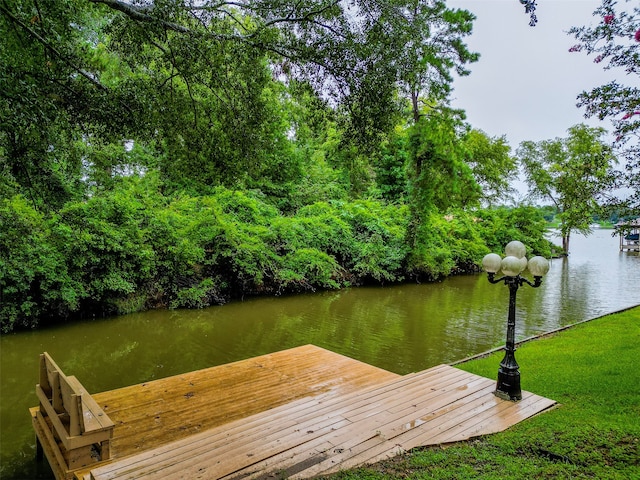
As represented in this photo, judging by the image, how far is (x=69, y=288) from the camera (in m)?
9.20

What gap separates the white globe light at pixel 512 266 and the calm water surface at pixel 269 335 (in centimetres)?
335

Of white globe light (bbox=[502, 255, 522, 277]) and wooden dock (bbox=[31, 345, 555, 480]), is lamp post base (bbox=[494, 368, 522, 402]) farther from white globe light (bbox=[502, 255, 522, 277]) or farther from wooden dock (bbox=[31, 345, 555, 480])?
white globe light (bbox=[502, 255, 522, 277])

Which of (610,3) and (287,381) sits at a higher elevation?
(610,3)

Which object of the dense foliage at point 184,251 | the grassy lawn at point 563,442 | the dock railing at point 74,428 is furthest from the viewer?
the dense foliage at point 184,251

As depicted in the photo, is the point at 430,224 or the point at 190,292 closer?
the point at 190,292

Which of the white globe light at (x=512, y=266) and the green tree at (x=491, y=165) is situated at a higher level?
the green tree at (x=491, y=165)

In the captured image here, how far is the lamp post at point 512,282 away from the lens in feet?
13.6

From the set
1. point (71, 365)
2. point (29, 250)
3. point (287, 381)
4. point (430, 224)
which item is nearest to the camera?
point (287, 381)

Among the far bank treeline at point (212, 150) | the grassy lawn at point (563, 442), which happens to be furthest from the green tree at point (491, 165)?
the grassy lawn at point (563, 442)

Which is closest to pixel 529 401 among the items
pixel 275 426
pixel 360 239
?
pixel 275 426

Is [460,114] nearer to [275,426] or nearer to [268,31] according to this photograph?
[268,31]

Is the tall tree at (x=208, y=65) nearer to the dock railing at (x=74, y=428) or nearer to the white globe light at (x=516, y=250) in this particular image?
the white globe light at (x=516, y=250)

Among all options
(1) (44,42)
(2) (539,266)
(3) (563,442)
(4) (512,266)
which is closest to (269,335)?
(4) (512,266)

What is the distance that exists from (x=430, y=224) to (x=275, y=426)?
52.1 feet
